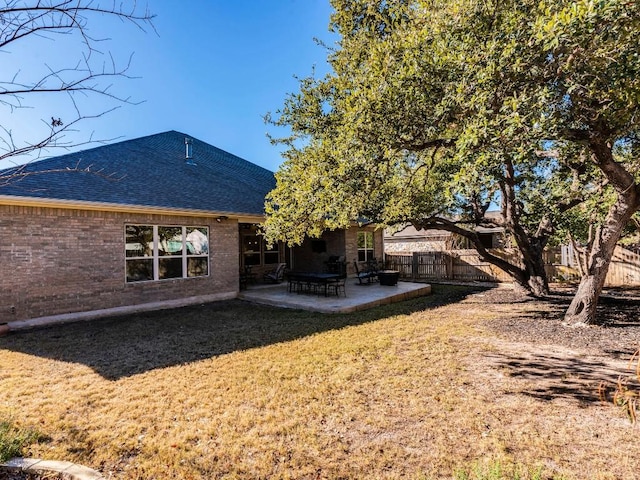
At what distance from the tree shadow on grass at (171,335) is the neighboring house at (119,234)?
0.84 meters

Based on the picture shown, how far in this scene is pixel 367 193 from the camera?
738cm

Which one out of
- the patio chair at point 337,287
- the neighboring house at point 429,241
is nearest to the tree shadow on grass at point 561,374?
the patio chair at point 337,287

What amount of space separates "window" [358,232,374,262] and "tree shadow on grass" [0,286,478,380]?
7.33 m

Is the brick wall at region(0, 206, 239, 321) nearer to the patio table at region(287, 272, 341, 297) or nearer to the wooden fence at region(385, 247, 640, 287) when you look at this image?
the patio table at region(287, 272, 341, 297)

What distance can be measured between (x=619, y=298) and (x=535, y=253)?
2986 mm

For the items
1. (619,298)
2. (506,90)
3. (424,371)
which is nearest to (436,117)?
(506,90)

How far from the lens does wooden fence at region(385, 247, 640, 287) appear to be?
13.9 m

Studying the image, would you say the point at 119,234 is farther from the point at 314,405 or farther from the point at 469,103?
the point at 469,103

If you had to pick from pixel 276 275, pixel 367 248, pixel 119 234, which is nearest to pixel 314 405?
pixel 119 234

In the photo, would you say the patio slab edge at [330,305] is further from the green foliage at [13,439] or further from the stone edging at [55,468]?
the stone edging at [55,468]

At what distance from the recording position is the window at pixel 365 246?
17.8m

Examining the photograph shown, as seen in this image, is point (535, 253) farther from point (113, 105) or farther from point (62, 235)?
point (62, 235)

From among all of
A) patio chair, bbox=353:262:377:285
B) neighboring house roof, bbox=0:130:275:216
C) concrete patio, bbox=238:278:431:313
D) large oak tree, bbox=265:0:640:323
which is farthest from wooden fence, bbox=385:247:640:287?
neighboring house roof, bbox=0:130:275:216

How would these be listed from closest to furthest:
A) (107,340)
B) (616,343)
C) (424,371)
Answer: (424,371) < (616,343) < (107,340)
